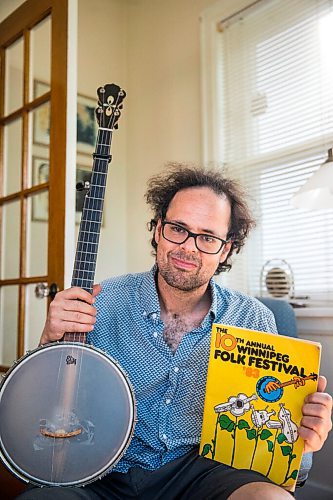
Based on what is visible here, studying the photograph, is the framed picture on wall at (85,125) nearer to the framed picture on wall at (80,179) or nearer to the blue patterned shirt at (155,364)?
the framed picture on wall at (80,179)

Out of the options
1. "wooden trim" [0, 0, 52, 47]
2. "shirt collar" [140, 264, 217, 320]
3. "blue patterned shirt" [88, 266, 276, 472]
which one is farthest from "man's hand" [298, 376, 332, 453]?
"wooden trim" [0, 0, 52, 47]

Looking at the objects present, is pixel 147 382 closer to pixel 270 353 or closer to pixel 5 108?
pixel 270 353

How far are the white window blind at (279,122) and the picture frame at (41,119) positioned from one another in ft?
2.78

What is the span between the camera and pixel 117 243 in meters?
3.00

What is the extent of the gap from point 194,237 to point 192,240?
10 mm

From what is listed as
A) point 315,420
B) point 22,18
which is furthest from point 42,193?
point 315,420

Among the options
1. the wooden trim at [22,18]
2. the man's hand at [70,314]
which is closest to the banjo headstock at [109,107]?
the man's hand at [70,314]

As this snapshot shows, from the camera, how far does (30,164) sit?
225cm

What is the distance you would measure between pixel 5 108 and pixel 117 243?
0.99 meters

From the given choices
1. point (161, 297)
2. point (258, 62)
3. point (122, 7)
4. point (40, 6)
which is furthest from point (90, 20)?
point (161, 297)

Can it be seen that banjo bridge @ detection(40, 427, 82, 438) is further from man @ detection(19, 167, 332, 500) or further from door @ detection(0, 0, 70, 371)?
door @ detection(0, 0, 70, 371)

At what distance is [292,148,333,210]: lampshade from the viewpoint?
1718 mm

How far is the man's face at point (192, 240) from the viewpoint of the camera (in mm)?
1378

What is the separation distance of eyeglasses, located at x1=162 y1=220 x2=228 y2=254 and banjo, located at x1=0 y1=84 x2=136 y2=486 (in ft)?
1.38
